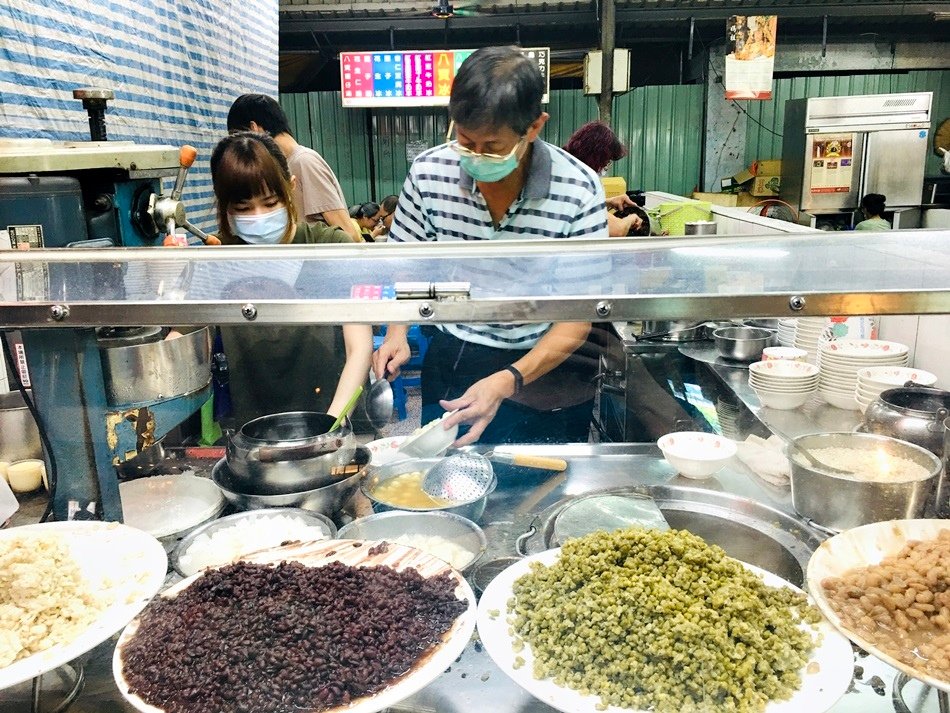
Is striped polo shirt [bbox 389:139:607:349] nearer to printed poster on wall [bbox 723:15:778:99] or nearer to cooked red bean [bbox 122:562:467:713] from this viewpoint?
cooked red bean [bbox 122:562:467:713]

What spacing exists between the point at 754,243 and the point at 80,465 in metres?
1.77

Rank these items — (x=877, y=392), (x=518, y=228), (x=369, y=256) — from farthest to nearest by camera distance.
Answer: (x=518, y=228), (x=877, y=392), (x=369, y=256)

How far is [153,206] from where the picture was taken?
9.53 feet

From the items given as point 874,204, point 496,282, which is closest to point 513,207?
point 496,282

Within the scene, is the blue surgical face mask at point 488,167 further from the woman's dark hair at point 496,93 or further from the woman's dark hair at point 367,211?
the woman's dark hair at point 367,211

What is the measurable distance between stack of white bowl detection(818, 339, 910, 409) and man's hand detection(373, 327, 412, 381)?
1.59 meters

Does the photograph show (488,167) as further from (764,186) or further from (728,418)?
(764,186)

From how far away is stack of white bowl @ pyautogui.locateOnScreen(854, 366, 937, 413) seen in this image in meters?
2.39

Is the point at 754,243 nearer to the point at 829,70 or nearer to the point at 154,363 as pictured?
the point at 154,363

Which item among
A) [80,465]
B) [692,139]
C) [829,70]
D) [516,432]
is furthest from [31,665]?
[829,70]

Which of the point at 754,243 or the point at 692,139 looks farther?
the point at 692,139

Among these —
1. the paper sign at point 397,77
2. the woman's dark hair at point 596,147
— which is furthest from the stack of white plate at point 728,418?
the paper sign at point 397,77

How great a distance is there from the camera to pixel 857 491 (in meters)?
1.67

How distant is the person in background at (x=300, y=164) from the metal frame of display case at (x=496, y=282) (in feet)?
8.80
